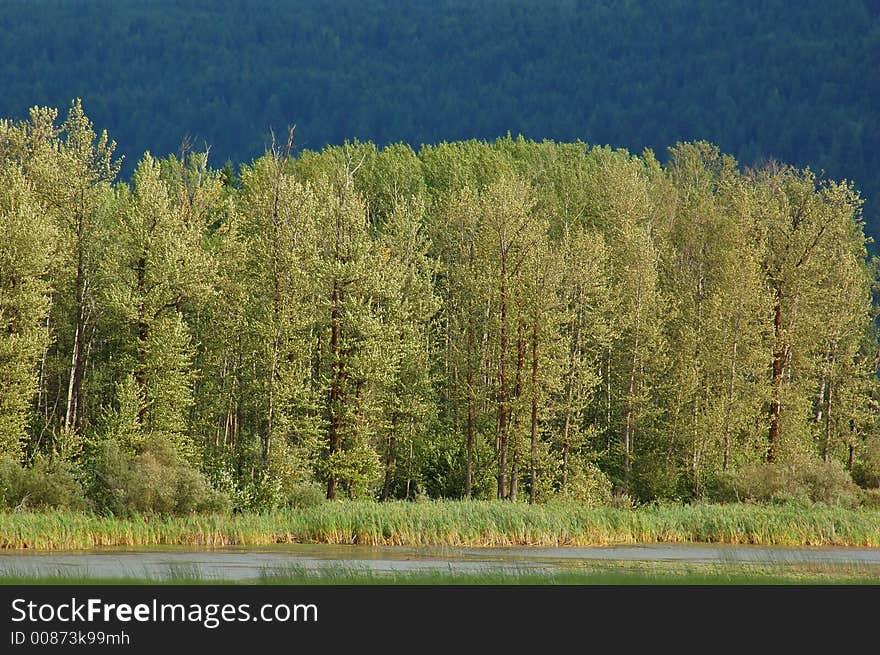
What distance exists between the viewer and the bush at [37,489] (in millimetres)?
60031

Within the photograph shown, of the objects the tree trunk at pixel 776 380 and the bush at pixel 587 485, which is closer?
the bush at pixel 587 485

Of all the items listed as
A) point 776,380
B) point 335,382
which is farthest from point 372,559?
point 776,380

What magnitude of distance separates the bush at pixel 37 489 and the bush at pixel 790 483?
113 feet

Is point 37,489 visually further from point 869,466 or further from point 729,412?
point 869,466

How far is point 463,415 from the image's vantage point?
286ft

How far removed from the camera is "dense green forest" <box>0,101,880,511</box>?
70250 mm

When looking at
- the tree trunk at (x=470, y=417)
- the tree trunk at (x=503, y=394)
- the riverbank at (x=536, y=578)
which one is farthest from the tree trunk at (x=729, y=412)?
the riverbank at (x=536, y=578)

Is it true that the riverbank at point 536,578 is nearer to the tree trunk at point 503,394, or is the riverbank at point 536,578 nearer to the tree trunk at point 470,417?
the tree trunk at point 503,394

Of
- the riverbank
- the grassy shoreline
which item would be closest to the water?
the riverbank

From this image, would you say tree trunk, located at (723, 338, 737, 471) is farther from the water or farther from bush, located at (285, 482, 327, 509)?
bush, located at (285, 482, 327, 509)
